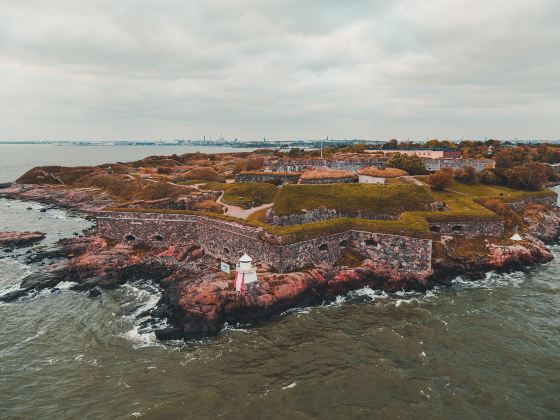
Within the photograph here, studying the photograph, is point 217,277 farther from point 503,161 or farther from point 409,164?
point 503,161

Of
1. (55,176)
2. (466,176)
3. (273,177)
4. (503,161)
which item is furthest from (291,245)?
(55,176)

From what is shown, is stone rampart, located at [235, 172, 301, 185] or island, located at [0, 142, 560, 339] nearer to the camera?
island, located at [0, 142, 560, 339]

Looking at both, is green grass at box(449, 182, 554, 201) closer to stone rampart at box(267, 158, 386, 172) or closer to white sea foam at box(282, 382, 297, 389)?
stone rampart at box(267, 158, 386, 172)

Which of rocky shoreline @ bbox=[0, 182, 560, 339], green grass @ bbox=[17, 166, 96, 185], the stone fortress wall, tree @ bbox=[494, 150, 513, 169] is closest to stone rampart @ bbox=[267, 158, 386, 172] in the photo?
tree @ bbox=[494, 150, 513, 169]

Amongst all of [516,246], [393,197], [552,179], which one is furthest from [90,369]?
[552,179]

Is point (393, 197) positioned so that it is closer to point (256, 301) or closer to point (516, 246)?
point (516, 246)

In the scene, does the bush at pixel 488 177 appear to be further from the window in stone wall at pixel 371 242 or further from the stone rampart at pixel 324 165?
the window in stone wall at pixel 371 242

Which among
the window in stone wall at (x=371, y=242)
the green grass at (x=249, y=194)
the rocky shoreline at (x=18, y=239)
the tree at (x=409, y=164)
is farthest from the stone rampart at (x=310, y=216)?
the rocky shoreline at (x=18, y=239)
